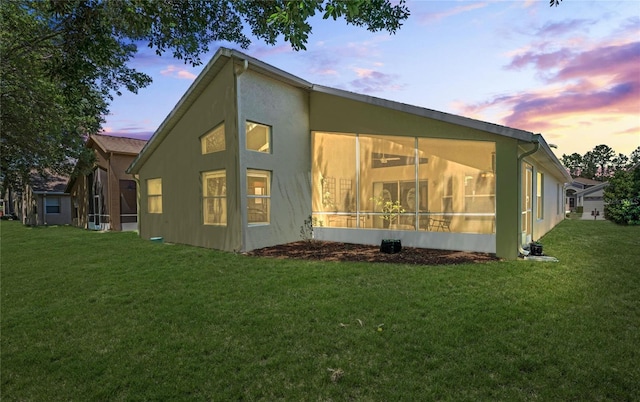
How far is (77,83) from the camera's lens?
18.6ft

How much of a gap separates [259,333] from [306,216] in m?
8.05

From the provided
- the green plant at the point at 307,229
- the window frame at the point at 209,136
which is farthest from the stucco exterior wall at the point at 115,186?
the green plant at the point at 307,229

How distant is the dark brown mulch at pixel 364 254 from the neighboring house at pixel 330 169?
18.1 inches

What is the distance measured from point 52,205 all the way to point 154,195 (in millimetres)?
20483

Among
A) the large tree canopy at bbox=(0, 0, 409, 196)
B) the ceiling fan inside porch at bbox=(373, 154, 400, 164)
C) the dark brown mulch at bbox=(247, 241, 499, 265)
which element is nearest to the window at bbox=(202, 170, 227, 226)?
the dark brown mulch at bbox=(247, 241, 499, 265)

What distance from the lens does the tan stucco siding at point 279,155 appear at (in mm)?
10000

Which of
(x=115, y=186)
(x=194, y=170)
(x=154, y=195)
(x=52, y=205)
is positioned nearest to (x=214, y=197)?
(x=194, y=170)

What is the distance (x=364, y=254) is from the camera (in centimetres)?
928

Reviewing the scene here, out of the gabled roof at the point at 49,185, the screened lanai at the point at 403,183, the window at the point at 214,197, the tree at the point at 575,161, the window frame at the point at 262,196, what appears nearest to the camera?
the screened lanai at the point at 403,183

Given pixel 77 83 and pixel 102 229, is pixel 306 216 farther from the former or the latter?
pixel 102 229

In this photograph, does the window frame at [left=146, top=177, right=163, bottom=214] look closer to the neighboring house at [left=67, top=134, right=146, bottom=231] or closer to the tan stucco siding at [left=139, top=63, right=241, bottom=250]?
the tan stucco siding at [left=139, top=63, right=241, bottom=250]

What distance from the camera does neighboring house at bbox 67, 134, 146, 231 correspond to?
746 inches

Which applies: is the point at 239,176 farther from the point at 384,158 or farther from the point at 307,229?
the point at 384,158

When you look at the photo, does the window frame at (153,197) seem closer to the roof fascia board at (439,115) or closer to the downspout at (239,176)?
the downspout at (239,176)
